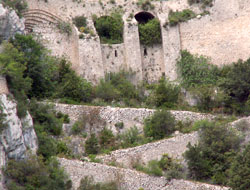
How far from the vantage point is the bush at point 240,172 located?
38.1 metres

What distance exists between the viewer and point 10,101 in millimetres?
39969

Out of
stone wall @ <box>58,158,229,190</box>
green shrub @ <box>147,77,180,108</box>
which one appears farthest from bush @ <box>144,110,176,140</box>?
stone wall @ <box>58,158,229,190</box>

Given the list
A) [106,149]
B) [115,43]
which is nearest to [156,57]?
[115,43]

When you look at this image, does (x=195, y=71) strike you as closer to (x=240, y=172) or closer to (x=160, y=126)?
(x=160, y=126)

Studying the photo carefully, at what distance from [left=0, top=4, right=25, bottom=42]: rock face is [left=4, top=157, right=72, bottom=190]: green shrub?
8343 mm

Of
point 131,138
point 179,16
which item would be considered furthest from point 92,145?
point 179,16

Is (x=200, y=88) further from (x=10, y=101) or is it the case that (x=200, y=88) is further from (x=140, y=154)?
(x=10, y=101)

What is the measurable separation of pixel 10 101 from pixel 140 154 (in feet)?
22.6

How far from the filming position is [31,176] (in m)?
38.2

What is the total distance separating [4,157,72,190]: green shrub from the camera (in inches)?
1497

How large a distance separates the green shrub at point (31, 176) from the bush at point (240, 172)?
752 cm

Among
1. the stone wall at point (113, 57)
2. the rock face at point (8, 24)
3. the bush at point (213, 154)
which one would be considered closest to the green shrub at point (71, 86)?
the stone wall at point (113, 57)

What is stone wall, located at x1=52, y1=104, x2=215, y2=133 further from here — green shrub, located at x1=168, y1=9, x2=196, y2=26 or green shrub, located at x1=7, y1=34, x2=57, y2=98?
green shrub, located at x1=168, y1=9, x2=196, y2=26

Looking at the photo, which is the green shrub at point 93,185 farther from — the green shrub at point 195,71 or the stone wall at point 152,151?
the green shrub at point 195,71
